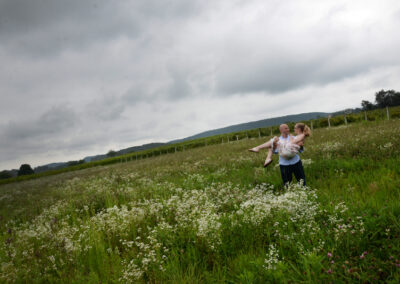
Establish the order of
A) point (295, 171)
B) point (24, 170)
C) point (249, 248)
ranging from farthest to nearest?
point (24, 170) < point (295, 171) < point (249, 248)

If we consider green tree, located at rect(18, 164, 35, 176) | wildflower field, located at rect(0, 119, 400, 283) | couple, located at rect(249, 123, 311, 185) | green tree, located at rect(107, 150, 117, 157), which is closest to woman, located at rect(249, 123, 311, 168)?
couple, located at rect(249, 123, 311, 185)

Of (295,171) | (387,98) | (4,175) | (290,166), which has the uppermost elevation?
(387,98)

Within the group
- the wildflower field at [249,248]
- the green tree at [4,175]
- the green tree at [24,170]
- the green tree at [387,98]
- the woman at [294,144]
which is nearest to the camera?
the wildflower field at [249,248]

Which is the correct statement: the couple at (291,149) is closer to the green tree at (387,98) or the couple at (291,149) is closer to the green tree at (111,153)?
the green tree at (387,98)

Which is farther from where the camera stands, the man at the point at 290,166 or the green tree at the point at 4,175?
the green tree at the point at 4,175

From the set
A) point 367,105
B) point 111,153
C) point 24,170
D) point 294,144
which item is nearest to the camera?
point 294,144

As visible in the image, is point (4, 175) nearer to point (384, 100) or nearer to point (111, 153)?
point (111, 153)

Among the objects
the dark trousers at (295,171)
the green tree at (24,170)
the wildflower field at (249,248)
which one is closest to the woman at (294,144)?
the dark trousers at (295,171)

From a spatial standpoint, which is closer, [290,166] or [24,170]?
[290,166]

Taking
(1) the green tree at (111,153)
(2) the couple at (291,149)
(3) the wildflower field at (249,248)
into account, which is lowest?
(3) the wildflower field at (249,248)

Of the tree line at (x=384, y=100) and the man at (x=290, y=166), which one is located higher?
the tree line at (x=384, y=100)

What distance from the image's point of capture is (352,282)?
234 cm

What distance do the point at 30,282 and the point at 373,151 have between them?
36.0ft

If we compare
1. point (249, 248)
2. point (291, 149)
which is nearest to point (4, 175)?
point (291, 149)
